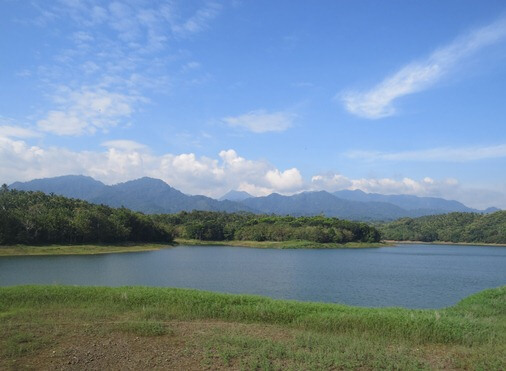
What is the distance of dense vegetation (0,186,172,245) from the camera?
7281cm

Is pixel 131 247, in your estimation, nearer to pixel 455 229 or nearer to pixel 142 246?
pixel 142 246

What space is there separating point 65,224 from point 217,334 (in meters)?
76.0

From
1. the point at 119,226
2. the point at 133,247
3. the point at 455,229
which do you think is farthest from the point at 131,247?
the point at 455,229

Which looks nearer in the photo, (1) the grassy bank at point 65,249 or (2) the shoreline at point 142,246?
(1) the grassy bank at point 65,249

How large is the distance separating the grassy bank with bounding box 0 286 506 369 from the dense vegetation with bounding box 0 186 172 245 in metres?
63.5

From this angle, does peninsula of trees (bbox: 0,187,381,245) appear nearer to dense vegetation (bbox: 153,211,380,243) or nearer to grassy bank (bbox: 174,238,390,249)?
dense vegetation (bbox: 153,211,380,243)

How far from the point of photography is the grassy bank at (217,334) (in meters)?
10.8

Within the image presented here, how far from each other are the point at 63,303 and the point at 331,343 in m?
11.1

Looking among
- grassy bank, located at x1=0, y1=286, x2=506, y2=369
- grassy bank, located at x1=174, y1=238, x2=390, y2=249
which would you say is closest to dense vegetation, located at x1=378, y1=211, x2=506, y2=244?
grassy bank, located at x1=174, y1=238, x2=390, y2=249

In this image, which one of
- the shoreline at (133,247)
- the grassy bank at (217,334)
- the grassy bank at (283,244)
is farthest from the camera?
the grassy bank at (283,244)

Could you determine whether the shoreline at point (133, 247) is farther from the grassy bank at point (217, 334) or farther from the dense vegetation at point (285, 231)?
the grassy bank at point (217, 334)

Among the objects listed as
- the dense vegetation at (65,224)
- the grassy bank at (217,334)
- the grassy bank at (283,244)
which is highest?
the dense vegetation at (65,224)

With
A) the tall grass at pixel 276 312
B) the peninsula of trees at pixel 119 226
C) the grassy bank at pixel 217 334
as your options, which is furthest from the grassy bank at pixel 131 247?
the grassy bank at pixel 217 334

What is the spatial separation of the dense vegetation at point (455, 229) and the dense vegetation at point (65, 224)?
108 m
